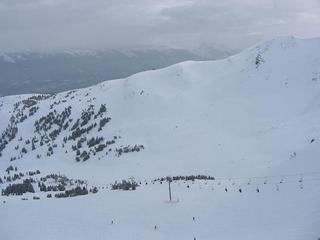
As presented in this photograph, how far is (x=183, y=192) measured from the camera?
41.2 meters

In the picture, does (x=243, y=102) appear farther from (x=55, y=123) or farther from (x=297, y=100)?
(x=55, y=123)

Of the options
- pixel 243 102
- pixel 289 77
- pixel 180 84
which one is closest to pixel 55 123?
pixel 180 84

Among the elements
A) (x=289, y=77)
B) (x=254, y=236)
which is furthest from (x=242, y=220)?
(x=289, y=77)

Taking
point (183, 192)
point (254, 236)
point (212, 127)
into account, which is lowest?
point (254, 236)

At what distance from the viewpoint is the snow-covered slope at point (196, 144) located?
113ft

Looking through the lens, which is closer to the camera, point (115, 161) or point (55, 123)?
point (115, 161)

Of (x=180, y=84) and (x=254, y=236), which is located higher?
(x=180, y=84)

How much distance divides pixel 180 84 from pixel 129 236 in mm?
108085

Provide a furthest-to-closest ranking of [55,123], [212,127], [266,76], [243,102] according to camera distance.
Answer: [55,123], [266,76], [243,102], [212,127]

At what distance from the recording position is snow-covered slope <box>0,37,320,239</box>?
3441cm

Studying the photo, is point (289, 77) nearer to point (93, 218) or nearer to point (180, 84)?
point (180, 84)

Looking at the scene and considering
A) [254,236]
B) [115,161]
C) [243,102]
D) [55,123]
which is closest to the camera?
[254,236]

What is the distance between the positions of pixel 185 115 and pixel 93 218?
263 feet

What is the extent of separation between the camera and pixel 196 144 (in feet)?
306
